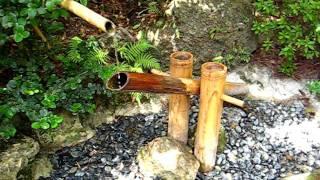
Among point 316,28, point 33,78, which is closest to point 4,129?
point 33,78

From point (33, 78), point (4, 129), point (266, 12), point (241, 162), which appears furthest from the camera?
point (266, 12)

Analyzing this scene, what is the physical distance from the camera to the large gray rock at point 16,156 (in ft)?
10.3

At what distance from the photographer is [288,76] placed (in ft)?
14.5

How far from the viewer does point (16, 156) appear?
3205 millimetres

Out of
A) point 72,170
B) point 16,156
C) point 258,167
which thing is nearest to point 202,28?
point 258,167

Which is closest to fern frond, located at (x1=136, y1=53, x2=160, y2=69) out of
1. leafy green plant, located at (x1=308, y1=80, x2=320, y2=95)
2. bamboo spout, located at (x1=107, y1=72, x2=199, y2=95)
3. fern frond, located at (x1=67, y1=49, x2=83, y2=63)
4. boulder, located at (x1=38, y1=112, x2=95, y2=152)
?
fern frond, located at (x1=67, y1=49, x2=83, y2=63)

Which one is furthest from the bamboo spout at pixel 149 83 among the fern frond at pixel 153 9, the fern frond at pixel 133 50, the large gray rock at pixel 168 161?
the fern frond at pixel 153 9

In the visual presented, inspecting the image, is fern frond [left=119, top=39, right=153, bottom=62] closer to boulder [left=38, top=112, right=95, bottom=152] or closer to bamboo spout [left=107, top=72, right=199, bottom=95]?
boulder [left=38, top=112, right=95, bottom=152]

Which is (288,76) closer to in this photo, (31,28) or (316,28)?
(316,28)

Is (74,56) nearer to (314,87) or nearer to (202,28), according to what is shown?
(202,28)

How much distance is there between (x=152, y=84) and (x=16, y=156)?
1101 millimetres

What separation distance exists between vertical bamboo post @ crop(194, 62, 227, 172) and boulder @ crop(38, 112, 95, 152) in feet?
3.13

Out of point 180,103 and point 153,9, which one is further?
point 153,9

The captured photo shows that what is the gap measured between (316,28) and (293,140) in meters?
0.99
